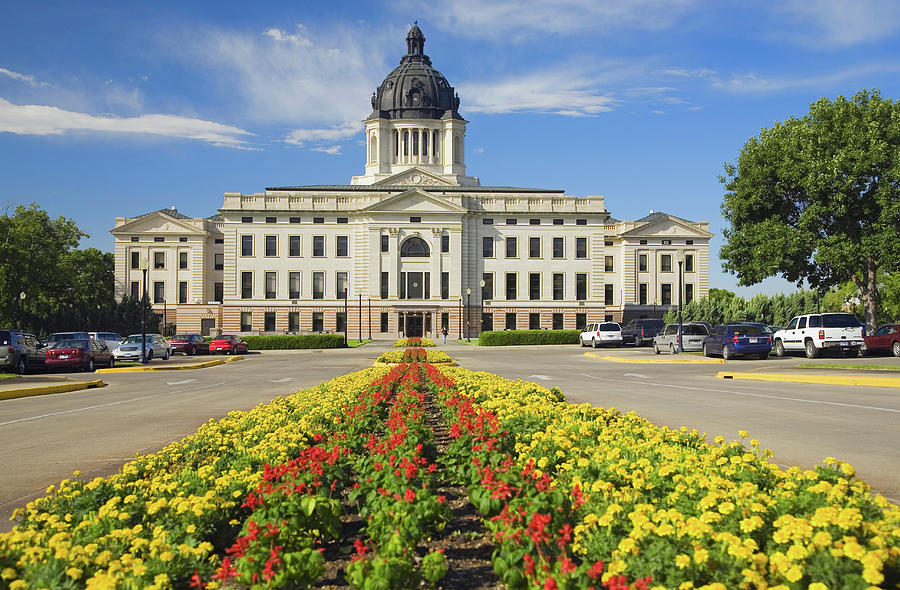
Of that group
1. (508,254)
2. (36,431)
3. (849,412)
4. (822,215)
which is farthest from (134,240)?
(849,412)

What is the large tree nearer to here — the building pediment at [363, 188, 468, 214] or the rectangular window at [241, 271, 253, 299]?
the building pediment at [363, 188, 468, 214]

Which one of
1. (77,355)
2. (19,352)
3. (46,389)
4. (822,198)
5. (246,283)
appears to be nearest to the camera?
(46,389)

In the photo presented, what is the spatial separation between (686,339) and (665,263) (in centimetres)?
6065

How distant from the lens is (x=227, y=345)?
162 ft

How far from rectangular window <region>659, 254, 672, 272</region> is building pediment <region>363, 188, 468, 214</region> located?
3043 centimetres

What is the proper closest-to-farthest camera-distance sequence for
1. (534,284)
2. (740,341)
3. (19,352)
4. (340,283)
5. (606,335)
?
1. (19,352)
2. (740,341)
3. (606,335)
4. (340,283)
5. (534,284)

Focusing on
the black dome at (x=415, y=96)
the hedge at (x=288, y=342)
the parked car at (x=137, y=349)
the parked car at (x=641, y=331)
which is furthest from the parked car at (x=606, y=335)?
the black dome at (x=415, y=96)

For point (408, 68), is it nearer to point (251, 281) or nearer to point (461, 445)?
point (251, 281)

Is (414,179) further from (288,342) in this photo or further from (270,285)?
(288,342)

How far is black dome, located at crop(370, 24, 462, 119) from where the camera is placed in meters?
99.9

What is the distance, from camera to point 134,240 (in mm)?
93250

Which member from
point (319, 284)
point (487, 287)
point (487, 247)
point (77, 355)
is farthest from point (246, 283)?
point (77, 355)

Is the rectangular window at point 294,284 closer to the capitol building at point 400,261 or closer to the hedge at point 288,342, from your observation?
the capitol building at point 400,261

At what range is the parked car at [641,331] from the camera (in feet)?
174
